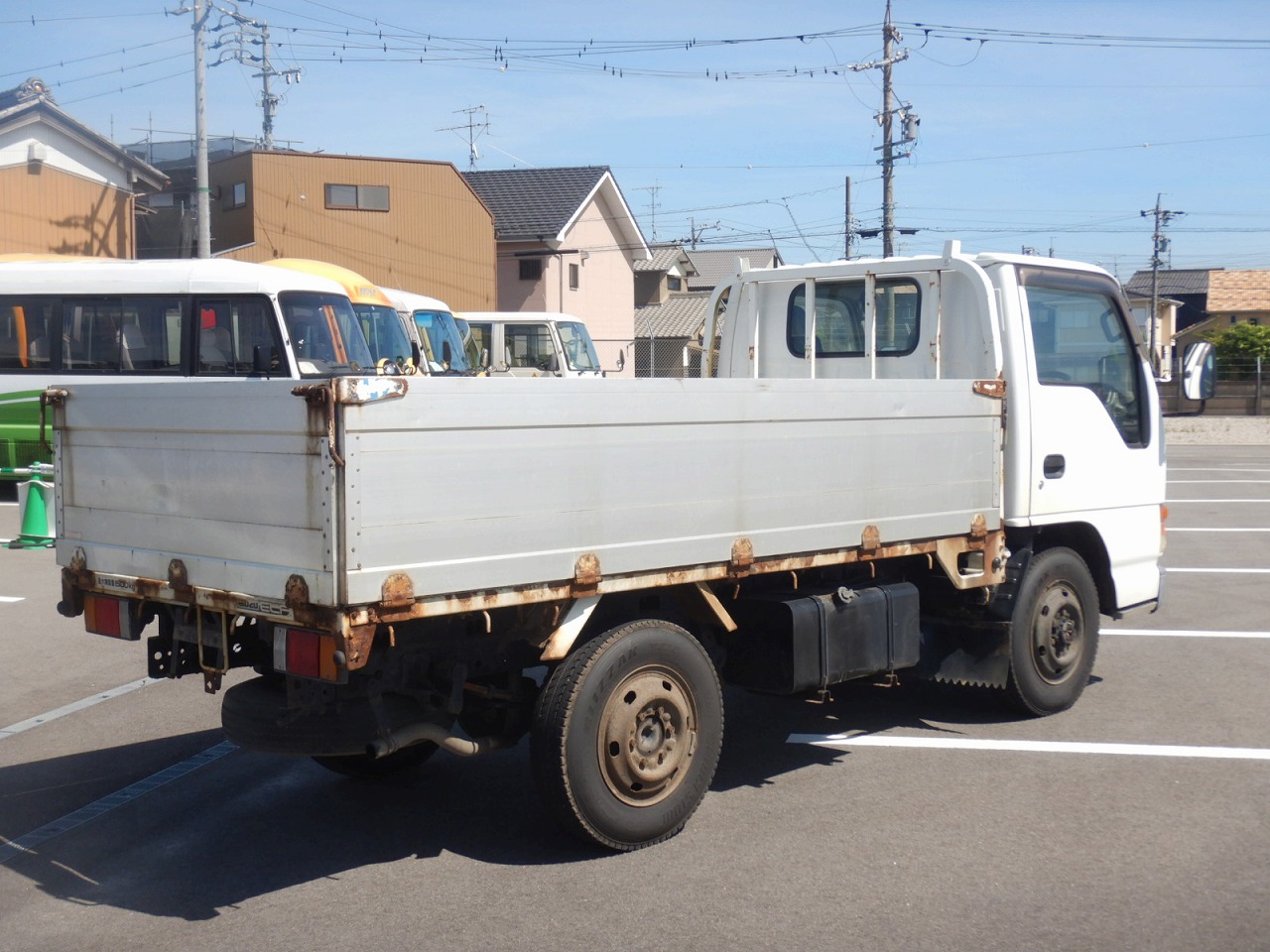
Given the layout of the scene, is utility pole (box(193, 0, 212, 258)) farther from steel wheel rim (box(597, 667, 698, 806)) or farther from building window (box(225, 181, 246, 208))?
steel wheel rim (box(597, 667, 698, 806))

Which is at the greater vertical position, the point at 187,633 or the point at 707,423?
the point at 707,423

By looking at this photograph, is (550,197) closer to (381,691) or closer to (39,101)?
(39,101)

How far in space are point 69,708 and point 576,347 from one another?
18117 millimetres

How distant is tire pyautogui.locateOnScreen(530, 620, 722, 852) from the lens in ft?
15.7

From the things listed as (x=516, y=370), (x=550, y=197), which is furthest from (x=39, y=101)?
(x=550, y=197)

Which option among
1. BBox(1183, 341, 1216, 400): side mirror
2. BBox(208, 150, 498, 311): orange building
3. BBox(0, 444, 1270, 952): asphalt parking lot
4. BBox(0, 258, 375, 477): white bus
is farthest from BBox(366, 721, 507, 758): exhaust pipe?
BBox(208, 150, 498, 311): orange building

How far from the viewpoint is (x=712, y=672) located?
17.5 feet

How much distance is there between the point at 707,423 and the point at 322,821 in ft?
7.90

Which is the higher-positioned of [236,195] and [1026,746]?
[236,195]

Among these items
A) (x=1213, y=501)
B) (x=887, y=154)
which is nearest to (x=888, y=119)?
(x=887, y=154)

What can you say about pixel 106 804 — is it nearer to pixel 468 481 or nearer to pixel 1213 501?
pixel 468 481

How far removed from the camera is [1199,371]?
7.48 m

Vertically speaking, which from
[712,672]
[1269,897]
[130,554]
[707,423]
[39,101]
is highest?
[39,101]

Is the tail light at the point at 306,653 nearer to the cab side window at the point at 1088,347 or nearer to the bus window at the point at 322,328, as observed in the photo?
the cab side window at the point at 1088,347
